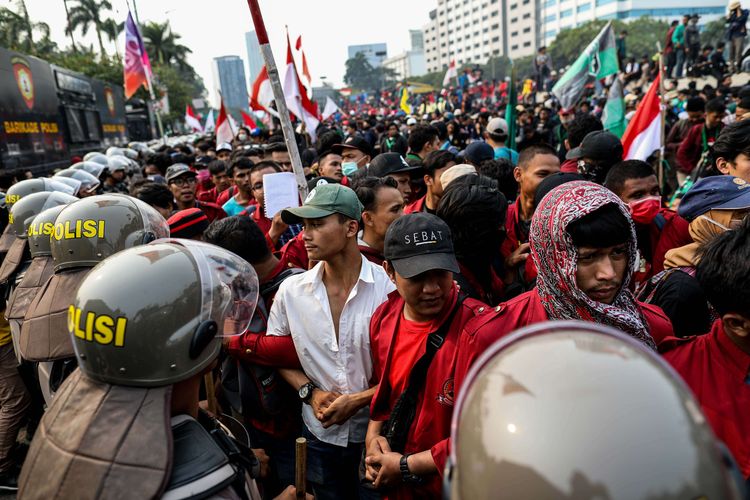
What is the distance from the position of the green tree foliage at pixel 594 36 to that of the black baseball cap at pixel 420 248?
227 feet

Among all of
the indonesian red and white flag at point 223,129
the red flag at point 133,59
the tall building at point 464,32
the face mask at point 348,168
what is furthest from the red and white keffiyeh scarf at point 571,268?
the tall building at point 464,32

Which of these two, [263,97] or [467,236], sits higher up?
[263,97]

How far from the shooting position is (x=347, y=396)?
2361 mm

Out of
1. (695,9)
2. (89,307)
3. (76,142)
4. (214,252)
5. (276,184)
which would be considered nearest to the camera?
(89,307)

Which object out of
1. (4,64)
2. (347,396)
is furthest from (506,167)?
(4,64)

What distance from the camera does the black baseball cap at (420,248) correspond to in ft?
6.57

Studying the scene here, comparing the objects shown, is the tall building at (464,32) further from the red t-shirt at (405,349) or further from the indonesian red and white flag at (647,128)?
the red t-shirt at (405,349)

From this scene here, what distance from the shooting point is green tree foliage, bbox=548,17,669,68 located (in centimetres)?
6475

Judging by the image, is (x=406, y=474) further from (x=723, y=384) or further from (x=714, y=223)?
(x=714, y=223)

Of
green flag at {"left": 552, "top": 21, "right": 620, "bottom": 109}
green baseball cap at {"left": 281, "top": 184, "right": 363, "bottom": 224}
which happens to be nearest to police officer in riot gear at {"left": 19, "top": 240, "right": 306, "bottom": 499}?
green baseball cap at {"left": 281, "top": 184, "right": 363, "bottom": 224}

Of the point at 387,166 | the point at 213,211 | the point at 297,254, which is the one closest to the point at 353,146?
the point at 387,166

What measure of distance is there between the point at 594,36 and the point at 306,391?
7356 centimetres

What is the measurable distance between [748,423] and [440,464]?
95 centimetres

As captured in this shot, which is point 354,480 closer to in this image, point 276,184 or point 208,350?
point 208,350
